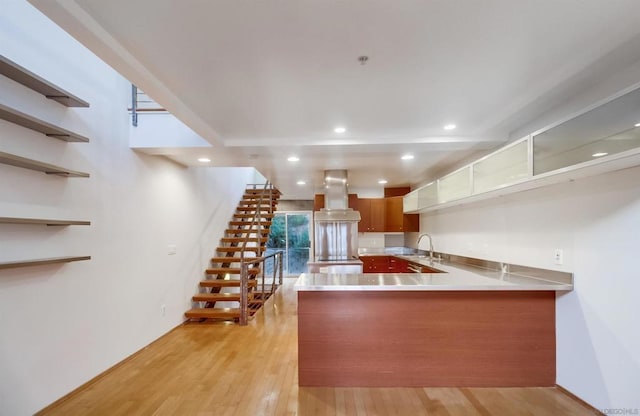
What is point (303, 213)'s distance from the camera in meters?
8.91

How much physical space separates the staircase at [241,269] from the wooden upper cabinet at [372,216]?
193 cm

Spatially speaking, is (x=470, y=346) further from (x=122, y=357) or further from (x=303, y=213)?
(x=303, y=213)

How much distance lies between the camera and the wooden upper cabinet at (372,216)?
616 centimetres

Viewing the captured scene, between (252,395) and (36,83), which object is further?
(252,395)

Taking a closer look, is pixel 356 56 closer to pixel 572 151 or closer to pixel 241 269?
pixel 572 151

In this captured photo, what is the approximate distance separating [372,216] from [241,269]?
2.94m

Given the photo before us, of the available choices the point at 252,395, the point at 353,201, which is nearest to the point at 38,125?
the point at 252,395

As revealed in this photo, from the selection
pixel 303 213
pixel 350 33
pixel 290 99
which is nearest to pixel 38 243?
pixel 290 99

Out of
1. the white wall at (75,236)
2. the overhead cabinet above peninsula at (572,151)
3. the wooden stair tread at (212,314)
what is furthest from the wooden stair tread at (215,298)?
the overhead cabinet above peninsula at (572,151)

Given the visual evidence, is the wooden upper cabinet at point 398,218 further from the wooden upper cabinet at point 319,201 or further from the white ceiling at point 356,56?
the white ceiling at point 356,56

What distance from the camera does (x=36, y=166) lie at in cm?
206

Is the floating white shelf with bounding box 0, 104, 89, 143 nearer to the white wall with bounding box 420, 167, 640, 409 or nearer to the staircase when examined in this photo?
the staircase

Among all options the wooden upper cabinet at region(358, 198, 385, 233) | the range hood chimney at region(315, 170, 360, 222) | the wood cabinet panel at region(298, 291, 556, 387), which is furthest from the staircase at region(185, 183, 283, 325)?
the wood cabinet panel at region(298, 291, 556, 387)

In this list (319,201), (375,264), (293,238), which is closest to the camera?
(375,264)
